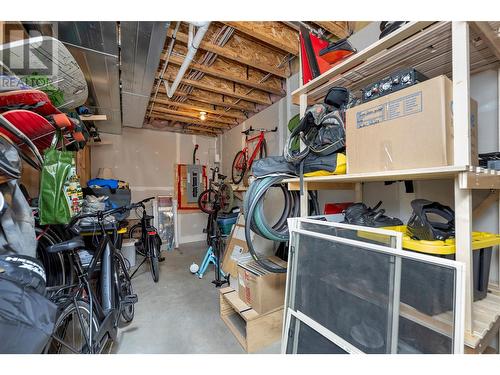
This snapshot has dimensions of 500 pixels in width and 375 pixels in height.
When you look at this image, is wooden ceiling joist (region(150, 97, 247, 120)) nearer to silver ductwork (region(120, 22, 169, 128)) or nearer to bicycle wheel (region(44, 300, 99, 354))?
silver ductwork (region(120, 22, 169, 128))

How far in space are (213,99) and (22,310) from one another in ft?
11.3

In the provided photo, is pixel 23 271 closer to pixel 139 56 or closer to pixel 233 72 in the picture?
pixel 139 56

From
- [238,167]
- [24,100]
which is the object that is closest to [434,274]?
[24,100]

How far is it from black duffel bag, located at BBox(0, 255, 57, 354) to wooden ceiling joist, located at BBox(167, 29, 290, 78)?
2212mm

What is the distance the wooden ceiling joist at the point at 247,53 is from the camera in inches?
90.1

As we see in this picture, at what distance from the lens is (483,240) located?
37.3 inches

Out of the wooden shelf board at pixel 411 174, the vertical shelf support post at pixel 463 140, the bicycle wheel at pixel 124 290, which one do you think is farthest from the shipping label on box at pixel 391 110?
the bicycle wheel at pixel 124 290

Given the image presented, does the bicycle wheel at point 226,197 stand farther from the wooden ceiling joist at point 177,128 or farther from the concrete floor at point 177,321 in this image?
the wooden ceiling joist at point 177,128

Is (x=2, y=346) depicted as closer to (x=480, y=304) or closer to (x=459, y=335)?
(x=459, y=335)

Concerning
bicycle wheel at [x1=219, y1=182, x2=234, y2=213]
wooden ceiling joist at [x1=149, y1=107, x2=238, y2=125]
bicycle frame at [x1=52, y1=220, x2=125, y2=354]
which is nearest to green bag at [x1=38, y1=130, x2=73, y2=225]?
bicycle frame at [x1=52, y1=220, x2=125, y2=354]

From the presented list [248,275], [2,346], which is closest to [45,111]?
[2,346]

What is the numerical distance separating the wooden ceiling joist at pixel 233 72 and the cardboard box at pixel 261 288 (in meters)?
2.39

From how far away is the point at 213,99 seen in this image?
3660 mm

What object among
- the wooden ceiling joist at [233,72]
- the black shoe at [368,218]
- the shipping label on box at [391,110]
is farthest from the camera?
the wooden ceiling joist at [233,72]
